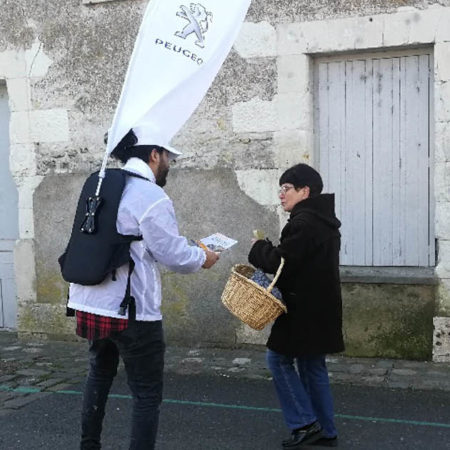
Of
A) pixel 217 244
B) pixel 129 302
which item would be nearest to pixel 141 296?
pixel 129 302

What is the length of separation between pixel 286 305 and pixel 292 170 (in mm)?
750

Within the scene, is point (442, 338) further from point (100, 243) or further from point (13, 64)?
point (13, 64)

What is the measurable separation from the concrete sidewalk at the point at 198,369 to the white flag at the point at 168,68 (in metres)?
2.61

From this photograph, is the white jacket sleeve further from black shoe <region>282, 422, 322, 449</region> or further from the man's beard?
black shoe <region>282, 422, 322, 449</region>

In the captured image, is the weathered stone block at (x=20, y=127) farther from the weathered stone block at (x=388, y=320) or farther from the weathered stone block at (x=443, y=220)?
the weathered stone block at (x=443, y=220)

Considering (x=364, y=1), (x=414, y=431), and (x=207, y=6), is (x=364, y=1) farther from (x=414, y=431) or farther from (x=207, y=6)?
(x=414, y=431)

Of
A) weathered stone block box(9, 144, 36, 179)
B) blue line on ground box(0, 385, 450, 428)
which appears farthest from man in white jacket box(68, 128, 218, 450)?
weathered stone block box(9, 144, 36, 179)

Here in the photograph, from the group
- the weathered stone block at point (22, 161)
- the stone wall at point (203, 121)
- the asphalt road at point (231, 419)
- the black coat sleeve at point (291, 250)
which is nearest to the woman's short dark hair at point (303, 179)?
the black coat sleeve at point (291, 250)

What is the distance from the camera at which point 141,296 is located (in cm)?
354

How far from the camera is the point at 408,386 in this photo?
5.58 m

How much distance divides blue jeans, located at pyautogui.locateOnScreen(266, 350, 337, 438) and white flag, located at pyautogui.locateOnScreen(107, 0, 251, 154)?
143 cm

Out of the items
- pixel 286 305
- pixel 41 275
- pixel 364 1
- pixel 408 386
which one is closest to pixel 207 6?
pixel 286 305

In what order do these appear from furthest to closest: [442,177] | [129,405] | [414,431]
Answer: [442,177] < [129,405] < [414,431]

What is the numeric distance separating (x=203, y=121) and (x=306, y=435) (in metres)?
3.54
